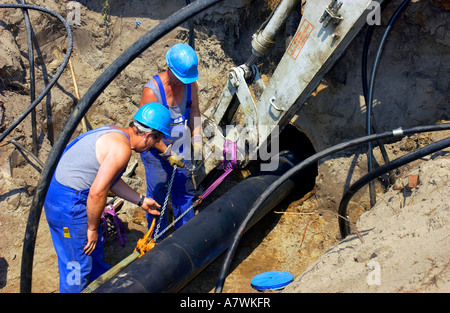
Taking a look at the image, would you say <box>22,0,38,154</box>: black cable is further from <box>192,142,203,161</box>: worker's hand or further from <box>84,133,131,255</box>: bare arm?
<box>84,133,131,255</box>: bare arm

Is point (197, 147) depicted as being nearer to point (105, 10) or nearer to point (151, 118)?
point (151, 118)

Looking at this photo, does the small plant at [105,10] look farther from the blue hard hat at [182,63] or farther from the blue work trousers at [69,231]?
the blue work trousers at [69,231]

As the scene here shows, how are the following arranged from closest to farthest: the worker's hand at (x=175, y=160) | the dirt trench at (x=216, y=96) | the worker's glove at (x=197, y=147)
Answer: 1. the worker's hand at (x=175, y=160)
2. the dirt trench at (x=216, y=96)
3. the worker's glove at (x=197, y=147)

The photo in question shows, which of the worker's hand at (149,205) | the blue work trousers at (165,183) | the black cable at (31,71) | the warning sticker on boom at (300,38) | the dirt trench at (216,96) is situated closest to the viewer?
the warning sticker on boom at (300,38)

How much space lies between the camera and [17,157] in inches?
172

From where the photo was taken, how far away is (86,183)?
3.05 meters

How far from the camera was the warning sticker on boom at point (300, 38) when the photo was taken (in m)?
3.30

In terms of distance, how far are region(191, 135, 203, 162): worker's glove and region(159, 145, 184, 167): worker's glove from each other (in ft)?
0.95

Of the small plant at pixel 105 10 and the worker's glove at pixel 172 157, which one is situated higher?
the small plant at pixel 105 10

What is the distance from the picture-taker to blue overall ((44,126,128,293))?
3.06m

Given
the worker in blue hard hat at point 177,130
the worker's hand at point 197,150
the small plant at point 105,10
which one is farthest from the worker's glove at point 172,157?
the small plant at point 105,10

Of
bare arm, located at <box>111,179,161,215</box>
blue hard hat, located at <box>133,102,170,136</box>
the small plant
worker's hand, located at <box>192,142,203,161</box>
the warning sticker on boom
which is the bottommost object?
bare arm, located at <box>111,179,161,215</box>

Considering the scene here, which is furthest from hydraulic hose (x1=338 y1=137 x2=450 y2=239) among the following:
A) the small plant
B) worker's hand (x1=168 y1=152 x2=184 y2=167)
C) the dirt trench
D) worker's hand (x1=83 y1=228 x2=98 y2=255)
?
the small plant

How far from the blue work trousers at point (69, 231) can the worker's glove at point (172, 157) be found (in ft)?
3.03
